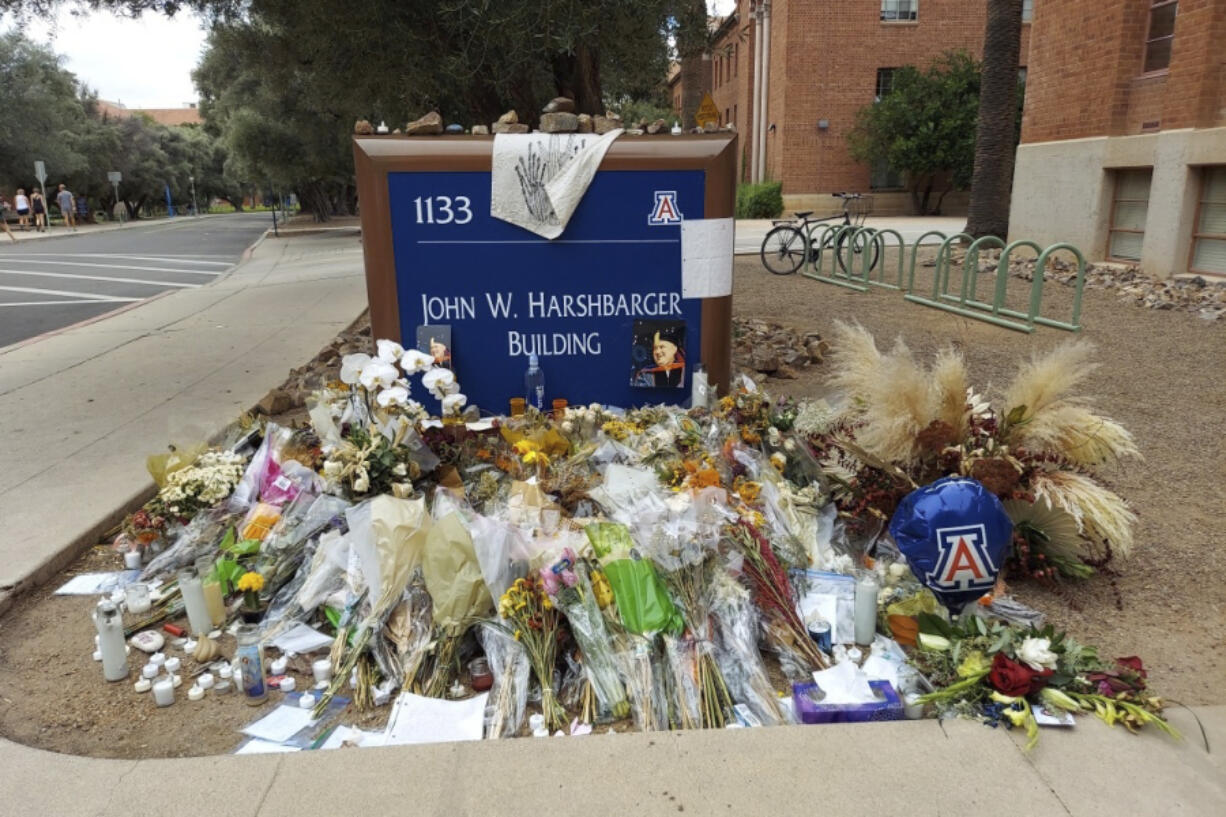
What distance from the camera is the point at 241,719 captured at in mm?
2650

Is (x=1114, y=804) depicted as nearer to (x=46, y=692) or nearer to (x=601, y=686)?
(x=601, y=686)

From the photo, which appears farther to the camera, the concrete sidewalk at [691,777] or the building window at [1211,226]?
the building window at [1211,226]

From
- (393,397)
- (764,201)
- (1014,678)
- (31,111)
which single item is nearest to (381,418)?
(393,397)

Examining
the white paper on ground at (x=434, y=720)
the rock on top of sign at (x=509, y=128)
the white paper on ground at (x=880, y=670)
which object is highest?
the rock on top of sign at (x=509, y=128)

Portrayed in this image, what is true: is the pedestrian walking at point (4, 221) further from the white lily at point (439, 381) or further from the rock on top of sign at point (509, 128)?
the white lily at point (439, 381)

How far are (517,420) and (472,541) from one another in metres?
1.43

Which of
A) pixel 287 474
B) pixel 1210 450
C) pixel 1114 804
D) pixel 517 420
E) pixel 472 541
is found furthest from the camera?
pixel 1210 450

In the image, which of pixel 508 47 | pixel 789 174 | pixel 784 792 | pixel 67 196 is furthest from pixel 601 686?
pixel 67 196

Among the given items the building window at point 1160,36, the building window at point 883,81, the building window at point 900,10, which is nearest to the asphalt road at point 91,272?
the building window at point 1160,36

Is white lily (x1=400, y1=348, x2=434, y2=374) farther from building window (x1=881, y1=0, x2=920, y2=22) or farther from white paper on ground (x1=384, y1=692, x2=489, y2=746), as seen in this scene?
building window (x1=881, y1=0, x2=920, y2=22)

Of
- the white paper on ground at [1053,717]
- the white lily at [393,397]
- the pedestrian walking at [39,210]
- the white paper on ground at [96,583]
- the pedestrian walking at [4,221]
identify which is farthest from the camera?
the pedestrian walking at [39,210]

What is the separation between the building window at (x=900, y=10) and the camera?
29.0 metres

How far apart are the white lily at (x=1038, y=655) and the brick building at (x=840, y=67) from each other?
28586mm

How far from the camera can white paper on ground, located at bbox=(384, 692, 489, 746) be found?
2.52 metres
